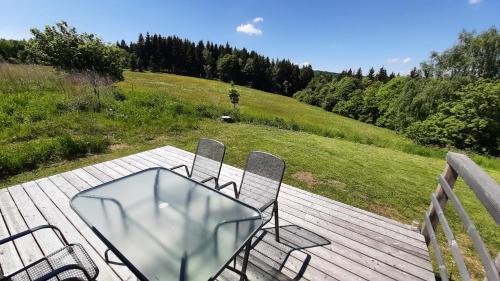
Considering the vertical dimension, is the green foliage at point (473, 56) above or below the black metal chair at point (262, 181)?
above

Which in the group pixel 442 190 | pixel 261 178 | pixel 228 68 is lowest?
pixel 261 178

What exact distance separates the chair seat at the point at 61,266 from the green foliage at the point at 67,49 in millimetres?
10815

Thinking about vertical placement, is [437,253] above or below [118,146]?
above

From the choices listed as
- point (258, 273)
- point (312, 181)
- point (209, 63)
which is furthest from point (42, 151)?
point (209, 63)

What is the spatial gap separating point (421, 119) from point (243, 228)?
2324cm

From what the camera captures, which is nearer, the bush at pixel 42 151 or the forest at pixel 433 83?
the bush at pixel 42 151

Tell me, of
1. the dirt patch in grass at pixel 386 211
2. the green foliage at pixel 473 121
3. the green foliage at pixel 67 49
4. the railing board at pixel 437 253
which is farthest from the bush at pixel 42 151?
the green foliage at pixel 473 121

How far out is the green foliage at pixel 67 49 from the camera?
1091 cm

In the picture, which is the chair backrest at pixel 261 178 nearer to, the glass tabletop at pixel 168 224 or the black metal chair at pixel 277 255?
the black metal chair at pixel 277 255

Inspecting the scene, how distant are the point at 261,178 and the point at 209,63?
55.4 m

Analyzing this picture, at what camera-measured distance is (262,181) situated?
265cm

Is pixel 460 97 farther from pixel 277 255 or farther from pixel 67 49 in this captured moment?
pixel 67 49

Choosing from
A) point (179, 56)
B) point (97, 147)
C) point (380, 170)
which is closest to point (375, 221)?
point (380, 170)

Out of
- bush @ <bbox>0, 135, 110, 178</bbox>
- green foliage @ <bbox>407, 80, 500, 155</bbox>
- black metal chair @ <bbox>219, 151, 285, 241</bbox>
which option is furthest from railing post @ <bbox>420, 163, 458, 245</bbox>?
green foliage @ <bbox>407, 80, 500, 155</bbox>
